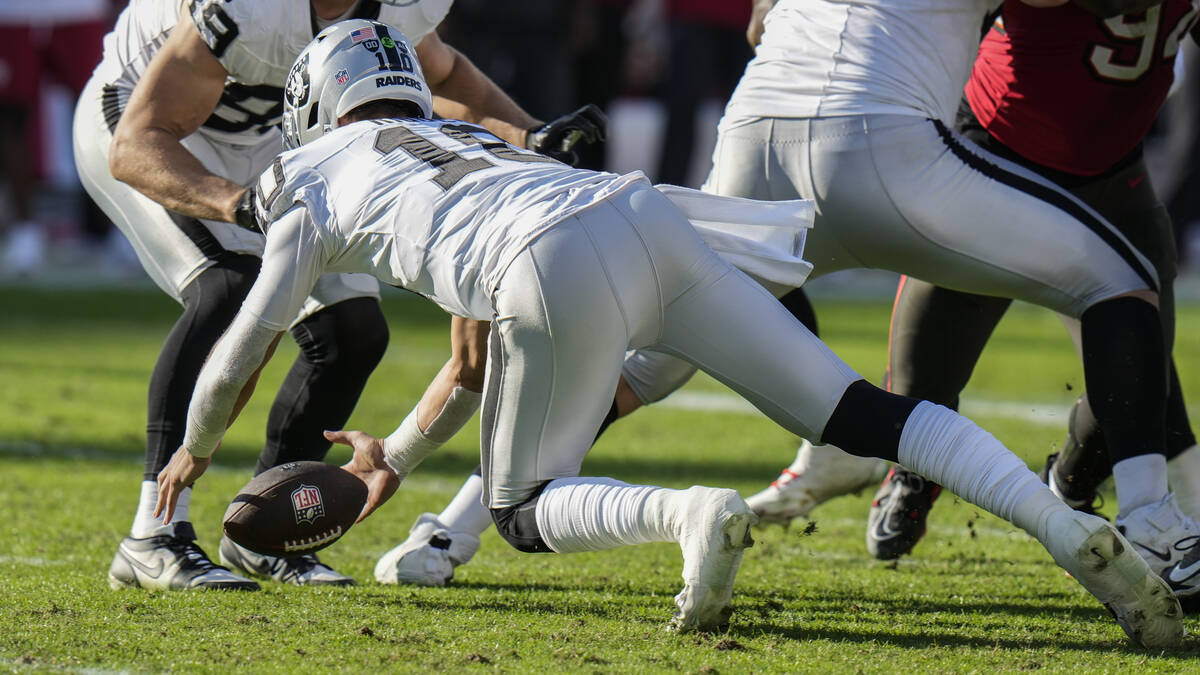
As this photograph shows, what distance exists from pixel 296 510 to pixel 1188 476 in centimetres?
206

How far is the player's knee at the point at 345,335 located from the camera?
137 inches

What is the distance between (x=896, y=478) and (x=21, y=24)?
945cm

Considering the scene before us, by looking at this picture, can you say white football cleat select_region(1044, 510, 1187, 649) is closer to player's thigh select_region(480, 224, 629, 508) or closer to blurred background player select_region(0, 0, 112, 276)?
player's thigh select_region(480, 224, 629, 508)

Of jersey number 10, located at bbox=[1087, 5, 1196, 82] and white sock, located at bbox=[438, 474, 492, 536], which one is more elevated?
jersey number 10, located at bbox=[1087, 5, 1196, 82]

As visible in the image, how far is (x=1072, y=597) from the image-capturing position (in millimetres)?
3254

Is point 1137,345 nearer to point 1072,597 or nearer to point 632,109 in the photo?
point 1072,597

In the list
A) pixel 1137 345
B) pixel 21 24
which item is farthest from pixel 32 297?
pixel 1137 345

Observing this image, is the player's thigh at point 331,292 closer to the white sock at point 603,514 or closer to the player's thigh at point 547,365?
the player's thigh at point 547,365

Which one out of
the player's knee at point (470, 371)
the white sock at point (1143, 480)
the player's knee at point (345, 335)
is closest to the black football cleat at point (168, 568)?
the player's knee at point (345, 335)

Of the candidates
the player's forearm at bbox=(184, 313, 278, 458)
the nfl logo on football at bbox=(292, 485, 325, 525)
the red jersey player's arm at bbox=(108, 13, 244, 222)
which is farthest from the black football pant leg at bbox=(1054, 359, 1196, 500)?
the red jersey player's arm at bbox=(108, 13, 244, 222)

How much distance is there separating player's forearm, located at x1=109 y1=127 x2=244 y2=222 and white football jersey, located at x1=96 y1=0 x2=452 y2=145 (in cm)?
23

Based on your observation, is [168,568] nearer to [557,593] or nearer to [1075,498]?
[557,593]

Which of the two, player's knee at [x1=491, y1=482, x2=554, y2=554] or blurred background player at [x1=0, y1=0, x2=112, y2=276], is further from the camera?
blurred background player at [x1=0, y1=0, x2=112, y2=276]

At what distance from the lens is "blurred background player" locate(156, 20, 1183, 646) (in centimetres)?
257
